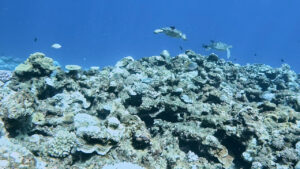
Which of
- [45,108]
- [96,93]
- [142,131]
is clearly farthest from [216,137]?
[45,108]

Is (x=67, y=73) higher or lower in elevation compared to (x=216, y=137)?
higher

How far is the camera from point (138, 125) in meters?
5.47

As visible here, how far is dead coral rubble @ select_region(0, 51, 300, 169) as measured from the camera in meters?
5.02

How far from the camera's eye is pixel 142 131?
210 inches

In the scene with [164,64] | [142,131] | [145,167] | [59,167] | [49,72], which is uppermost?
[164,64]

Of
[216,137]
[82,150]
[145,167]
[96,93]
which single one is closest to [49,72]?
[96,93]

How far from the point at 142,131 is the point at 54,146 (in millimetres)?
2033

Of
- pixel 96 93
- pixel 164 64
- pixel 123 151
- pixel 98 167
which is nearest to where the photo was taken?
pixel 98 167

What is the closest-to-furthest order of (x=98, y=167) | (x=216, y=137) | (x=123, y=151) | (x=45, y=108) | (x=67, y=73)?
(x=98, y=167), (x=123, y=151), (x=216, y=137), (x=45, y=108), (x=67, y=73)

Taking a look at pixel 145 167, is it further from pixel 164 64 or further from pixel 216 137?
pixel 164 64

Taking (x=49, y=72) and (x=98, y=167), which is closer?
(x=98, y=167)

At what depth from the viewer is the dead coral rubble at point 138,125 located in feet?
16.5

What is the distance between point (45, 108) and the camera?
6945 millimetres

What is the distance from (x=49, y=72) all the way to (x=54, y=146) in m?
4.94
